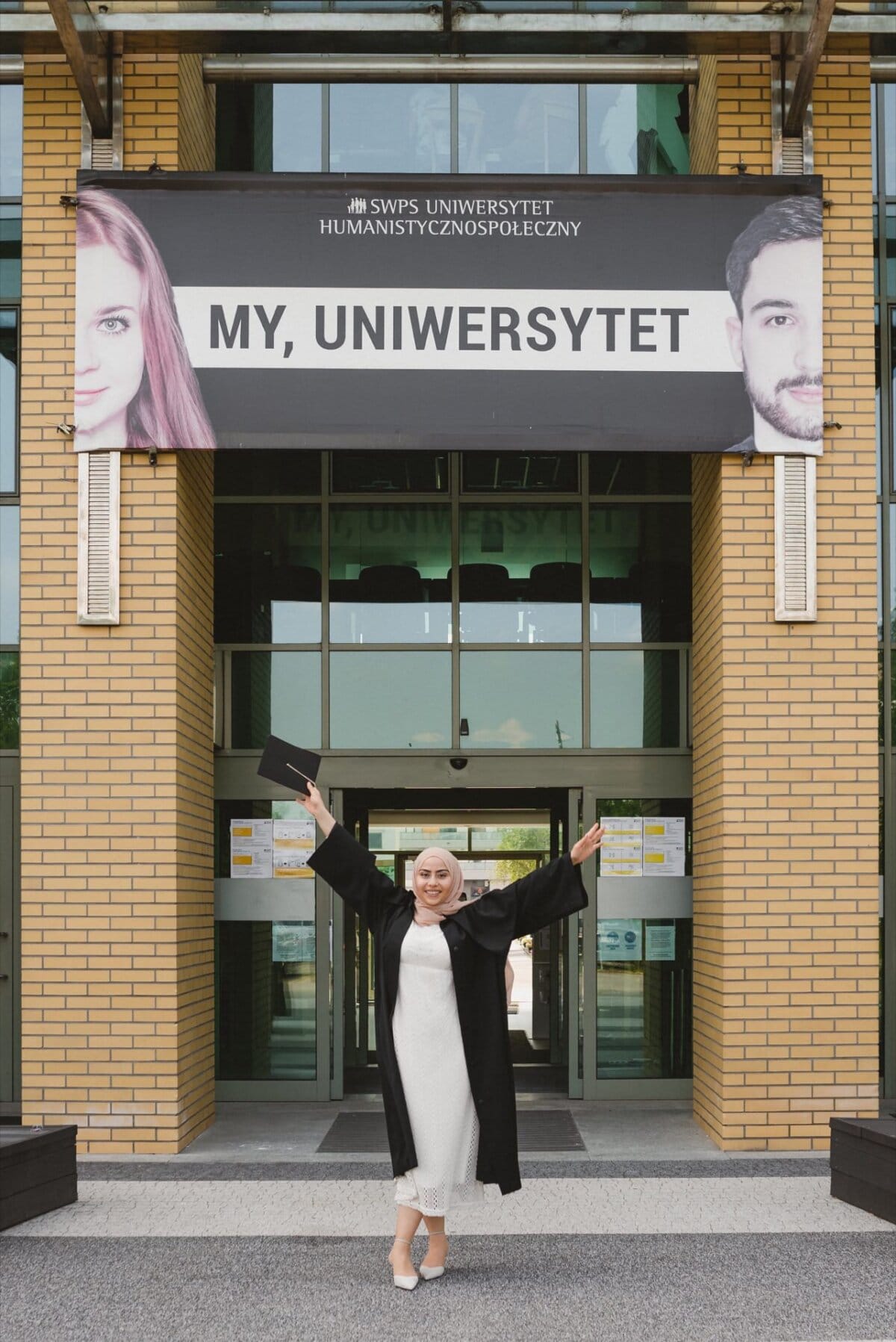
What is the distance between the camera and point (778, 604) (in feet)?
27.1

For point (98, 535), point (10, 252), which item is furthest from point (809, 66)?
point (10, 252)

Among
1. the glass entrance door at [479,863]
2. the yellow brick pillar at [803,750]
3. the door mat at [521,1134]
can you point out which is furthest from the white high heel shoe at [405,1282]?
the glass entrance door at [479,863]

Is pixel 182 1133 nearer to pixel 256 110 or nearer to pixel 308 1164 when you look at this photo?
pixel 308 1164

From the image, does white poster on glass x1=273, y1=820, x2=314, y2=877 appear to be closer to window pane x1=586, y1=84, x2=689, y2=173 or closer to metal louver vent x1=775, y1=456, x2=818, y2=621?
metal louver vent x1=775, y1=456, x2=818, y2=621

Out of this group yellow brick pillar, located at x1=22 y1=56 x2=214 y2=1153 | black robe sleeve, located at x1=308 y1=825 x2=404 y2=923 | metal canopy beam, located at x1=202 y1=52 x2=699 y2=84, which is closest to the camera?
black robe sleeve, located at x1=308 y1=825 x2=404 y2=923

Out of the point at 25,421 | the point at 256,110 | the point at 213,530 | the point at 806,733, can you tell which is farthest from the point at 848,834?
the point at 256,110

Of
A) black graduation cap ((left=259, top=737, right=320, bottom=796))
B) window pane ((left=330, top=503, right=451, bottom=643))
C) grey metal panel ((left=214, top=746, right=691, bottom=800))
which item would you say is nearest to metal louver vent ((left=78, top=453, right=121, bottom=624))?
grey metal panel ((left=214, top=746, right=691, bottom=800))

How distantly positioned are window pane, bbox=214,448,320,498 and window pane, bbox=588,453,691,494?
6.46 ft

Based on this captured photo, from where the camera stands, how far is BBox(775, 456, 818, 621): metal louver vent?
827 cm

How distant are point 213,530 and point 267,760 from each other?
4.64 meters

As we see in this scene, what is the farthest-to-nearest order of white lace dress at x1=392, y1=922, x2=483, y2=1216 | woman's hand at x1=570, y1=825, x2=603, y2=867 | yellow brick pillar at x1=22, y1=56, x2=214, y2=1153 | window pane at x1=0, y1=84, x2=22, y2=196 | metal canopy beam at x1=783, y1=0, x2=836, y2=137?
window pane at x1=0, y1=84, x2=22, y2=196, yellow brick pillar at x1=22, y1=56, x2=214, y2=1153, metal canopy beam at x1=783, y1=0, x2=836, y2=137, white lace dress at x1=392, y1=922, x2=483, y2=1216, woman's hand at x1=570, y1=825, x2=603, y2=867

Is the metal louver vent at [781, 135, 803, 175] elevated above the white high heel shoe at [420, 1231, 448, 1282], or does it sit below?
above

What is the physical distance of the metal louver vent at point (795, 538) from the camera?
8.27 m

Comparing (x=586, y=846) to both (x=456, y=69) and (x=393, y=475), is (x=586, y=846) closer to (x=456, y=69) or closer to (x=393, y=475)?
(x=393, y=475)
